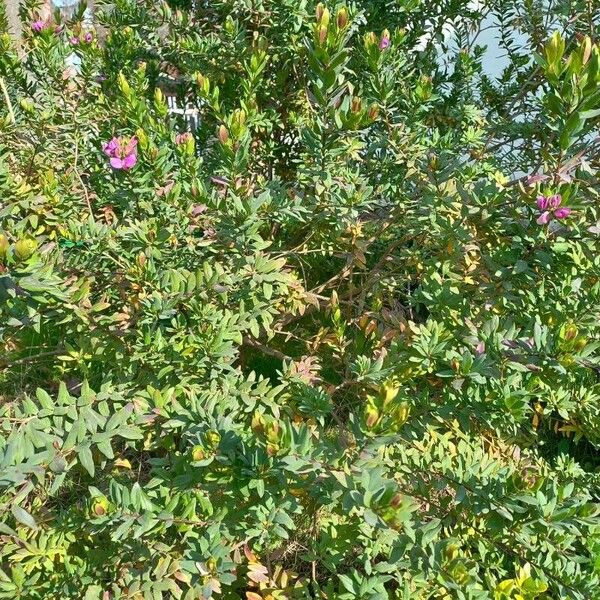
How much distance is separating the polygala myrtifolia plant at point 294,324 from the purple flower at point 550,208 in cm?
2

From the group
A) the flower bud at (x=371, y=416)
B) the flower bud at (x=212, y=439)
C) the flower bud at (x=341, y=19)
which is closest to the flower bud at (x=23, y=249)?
the flower bud at (x=212, y=439)

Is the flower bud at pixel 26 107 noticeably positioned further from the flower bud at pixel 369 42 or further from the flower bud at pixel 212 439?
the flower bud at pixel 212 439

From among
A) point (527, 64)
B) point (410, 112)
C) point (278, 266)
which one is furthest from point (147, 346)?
point (527, 64)

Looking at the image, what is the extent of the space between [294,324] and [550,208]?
1.52 metres

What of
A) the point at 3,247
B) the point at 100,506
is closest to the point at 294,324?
the point at 100,506

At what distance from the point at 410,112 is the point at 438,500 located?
1430 mm

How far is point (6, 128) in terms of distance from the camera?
8.86ft

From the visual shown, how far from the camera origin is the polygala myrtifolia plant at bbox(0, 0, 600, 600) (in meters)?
1.59

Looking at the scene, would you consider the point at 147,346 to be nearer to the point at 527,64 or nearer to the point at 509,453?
the point at 509,453

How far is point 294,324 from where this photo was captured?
3.00 meters

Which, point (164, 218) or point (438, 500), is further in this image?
point (164, 218)

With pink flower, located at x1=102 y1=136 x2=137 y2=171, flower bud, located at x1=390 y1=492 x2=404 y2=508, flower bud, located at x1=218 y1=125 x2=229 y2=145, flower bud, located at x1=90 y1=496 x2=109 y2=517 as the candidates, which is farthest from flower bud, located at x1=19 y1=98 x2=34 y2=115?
flower bud, located at x1=390 y1=492 x2=404 y2=508

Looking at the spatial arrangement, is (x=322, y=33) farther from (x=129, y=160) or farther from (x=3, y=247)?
(x=3, y=247)

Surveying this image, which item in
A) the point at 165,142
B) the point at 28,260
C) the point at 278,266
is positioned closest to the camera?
the point at 28,260
